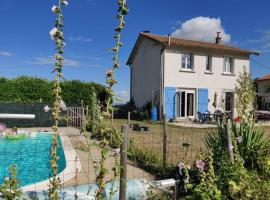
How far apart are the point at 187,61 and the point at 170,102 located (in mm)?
4083

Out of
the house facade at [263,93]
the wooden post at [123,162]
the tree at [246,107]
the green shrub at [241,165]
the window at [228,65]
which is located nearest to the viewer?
the wooden post at [123,162]

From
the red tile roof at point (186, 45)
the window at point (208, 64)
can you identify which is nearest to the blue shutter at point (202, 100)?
the window at point (208, 64)

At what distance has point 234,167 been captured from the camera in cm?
491

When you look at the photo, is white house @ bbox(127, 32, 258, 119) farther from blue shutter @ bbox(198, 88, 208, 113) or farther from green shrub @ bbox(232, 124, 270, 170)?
green shrub @ bbox(232, 124, 270, 170)

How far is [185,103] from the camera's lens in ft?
83.8

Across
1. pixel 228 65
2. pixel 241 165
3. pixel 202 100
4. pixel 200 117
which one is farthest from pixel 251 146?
pixel 228 65

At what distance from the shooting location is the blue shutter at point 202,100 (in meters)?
26.1

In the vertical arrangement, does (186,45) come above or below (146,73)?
above

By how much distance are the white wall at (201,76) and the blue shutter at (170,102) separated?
488 millimetres

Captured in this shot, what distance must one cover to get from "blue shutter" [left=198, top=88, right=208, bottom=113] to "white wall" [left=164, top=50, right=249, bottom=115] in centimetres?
37

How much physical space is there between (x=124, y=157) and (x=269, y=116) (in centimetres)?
2781

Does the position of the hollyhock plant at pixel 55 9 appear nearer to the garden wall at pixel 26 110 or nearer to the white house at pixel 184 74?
the garden wall at pixel 26 110

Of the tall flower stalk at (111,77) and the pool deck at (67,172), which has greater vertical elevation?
the tall flower stalk at (111,77)

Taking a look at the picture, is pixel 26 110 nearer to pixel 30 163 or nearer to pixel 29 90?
pixel 29 90
